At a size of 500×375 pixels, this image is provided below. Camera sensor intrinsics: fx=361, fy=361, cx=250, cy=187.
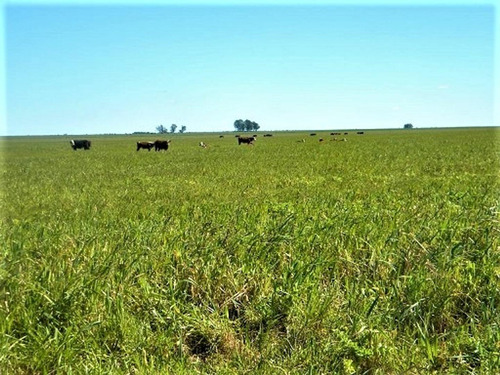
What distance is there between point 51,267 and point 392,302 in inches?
133

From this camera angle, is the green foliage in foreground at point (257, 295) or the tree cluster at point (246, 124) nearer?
the green foliage in foreground at point (257, 295)

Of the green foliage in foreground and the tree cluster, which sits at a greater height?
the tree cluster

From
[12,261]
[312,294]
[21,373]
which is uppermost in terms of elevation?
[12,261]

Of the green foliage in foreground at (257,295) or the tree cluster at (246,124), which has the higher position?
the tree cluster at (246,124)

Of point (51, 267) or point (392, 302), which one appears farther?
point (51, 267)

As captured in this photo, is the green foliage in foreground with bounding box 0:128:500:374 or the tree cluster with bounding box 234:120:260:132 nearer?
the green foliage in foreground with bounding box 0:128:500:374

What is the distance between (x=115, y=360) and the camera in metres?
2.77

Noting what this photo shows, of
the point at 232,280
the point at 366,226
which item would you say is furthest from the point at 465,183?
the point at 232,280

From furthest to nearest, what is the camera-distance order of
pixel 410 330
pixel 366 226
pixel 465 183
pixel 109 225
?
1. pixel 465 183
2. pixel 109 225
3. pixel 366 226
4. pixel 410 330

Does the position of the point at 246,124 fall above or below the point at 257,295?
above

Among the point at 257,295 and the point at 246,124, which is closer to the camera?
the point at 257,295

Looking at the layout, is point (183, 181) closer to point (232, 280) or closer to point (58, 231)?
point (58, 231)

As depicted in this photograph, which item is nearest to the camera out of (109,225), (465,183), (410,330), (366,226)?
(410,330)

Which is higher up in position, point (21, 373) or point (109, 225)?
point (109, 225)
